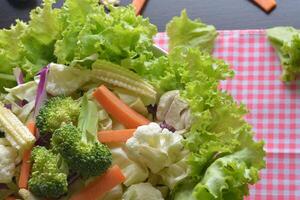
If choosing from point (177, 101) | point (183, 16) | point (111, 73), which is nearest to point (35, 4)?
point (183, 16)

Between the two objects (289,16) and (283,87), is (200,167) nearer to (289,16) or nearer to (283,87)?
(283,87)

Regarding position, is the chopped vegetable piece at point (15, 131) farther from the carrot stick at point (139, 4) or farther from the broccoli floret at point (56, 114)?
the carrot stick at point (139, 4)

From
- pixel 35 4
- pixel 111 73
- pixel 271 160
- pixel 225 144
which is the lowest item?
pixel 271 160

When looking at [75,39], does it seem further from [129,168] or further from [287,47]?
[287,47]

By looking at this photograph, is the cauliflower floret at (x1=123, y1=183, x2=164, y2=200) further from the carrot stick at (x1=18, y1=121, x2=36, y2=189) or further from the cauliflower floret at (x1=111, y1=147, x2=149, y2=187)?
the carrot stick at (x1=18, y1=121, x2=36, y2=189)

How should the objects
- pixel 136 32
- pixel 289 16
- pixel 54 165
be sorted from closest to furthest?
pixel 54 165
pixel 136 32
pixel 289 16

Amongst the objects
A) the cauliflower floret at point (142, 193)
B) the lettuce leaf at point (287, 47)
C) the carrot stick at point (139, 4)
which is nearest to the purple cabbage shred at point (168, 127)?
the cauliflower floret at point (142, 193)

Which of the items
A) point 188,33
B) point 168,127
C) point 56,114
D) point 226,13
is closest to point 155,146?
point 168,127

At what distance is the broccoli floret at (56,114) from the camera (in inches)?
45.7

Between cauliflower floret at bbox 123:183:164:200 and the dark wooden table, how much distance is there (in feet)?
1.98

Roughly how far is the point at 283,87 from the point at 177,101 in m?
0.41

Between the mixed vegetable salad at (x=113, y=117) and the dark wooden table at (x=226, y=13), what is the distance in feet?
1.20

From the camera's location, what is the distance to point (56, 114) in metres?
1.16

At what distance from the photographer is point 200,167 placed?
112cm
